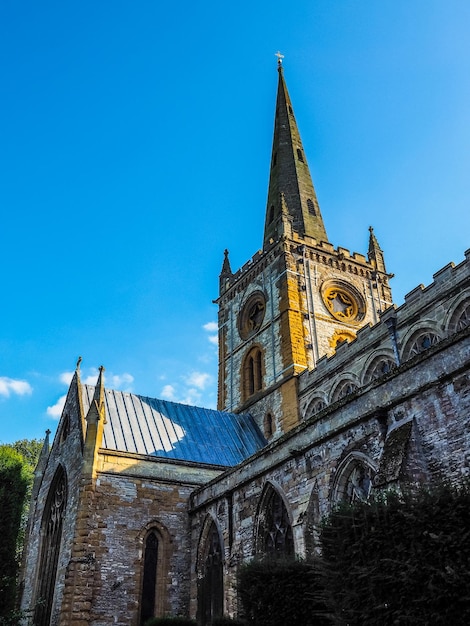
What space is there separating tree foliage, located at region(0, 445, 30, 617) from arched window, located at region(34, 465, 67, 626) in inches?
46.5

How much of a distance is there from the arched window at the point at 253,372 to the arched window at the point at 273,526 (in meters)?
15.3

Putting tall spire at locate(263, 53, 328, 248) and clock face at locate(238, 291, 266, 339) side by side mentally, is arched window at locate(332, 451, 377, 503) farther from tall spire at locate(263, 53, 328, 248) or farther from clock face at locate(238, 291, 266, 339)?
tall spire at locate(263, 53, 328, 248)

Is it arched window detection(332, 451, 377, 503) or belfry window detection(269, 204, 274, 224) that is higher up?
belfry window detection(269, 204, 274, 224)

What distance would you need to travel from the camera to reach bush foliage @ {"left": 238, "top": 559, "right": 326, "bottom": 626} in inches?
429

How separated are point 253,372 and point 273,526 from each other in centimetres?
1730

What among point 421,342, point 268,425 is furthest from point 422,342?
point 268,425

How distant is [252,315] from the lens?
3566 cm

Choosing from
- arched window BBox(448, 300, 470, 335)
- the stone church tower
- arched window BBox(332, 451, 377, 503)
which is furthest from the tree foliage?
arched window BBox(448, 300, 470, 335)

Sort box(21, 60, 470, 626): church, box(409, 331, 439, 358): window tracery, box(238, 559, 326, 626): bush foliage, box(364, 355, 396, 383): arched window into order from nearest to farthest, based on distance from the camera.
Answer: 1. box(238, 559, 326, 626): bush foliage
2. box(21, 60, 470, 626): church
3. box(409, 331, 439, 358): window tracery
4. box(364, 355, 396, 383): arched window

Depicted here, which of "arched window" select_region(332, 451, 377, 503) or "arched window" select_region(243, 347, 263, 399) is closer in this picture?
"arched window" select_region(332, 451, 377, 503)

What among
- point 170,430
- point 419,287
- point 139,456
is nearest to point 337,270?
point 419,287

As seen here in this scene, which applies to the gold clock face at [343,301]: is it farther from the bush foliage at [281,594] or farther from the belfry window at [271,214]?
the bush foliage at [281,594]

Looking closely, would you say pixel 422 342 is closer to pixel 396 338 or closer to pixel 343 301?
pixel 396 338

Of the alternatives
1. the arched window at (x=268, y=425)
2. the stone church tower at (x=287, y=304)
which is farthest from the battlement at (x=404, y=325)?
the arched window at (x=268, y=425)
